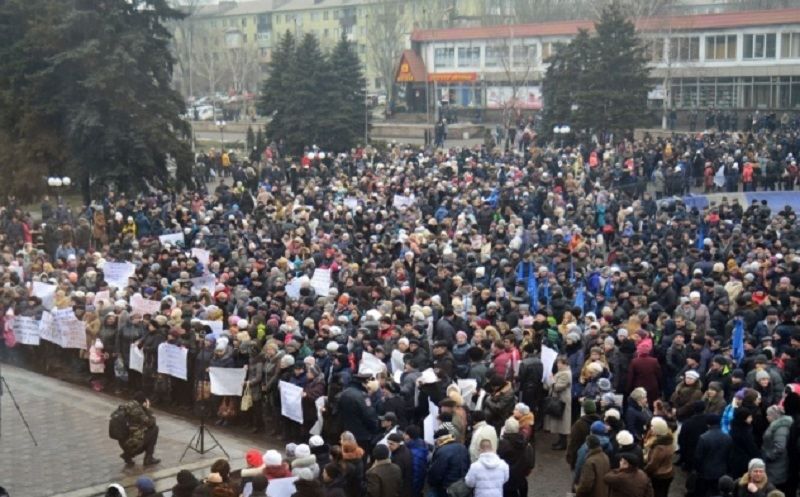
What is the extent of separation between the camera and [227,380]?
610 inches

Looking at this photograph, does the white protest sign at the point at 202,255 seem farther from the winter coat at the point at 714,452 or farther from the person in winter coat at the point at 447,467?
the winter coat at the point at 714,452

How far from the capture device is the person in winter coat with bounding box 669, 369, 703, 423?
42.4 feet

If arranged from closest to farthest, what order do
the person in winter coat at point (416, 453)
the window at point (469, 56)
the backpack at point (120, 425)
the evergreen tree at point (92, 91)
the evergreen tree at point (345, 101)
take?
the person in winter coat at point (416, 453), the backpack at point (120, 425), the evergreen tree at point (92, 91), the evergreen tree at point (345, 101), the window at point (469, 56)

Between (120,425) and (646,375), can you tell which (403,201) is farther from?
(120,425)

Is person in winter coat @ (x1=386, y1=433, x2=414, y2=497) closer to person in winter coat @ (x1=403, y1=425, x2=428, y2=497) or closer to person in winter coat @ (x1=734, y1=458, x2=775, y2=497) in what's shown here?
person in winter coat @ (x1=403, y1=425, x2=428, y2=497)

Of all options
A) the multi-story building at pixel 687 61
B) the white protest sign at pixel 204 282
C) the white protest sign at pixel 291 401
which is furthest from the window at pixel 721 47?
the white protest sign at pixel 291 401

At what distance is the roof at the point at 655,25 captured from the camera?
57.1 metres

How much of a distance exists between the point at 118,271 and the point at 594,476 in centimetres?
1361

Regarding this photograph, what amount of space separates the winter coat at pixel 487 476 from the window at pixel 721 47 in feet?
170

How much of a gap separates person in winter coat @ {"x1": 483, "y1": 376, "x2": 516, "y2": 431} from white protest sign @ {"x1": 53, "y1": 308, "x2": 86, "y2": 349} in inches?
317

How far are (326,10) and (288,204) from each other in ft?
285

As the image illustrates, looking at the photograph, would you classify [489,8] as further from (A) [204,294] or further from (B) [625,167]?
(A) [204,294]

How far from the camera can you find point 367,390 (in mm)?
13289

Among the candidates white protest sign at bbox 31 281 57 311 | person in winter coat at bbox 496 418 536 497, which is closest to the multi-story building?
white protest sign at bbox 31 281 57 311
